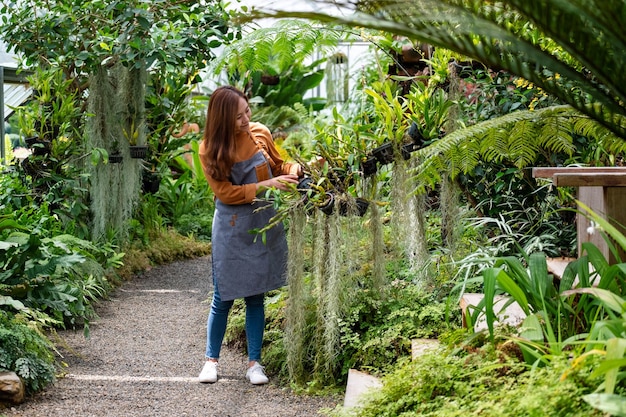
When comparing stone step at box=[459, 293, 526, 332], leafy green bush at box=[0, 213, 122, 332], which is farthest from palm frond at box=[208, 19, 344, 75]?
stone step at box=[459, 293, 526, 332]

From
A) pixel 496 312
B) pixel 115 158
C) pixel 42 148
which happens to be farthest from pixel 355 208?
pixel 115 158

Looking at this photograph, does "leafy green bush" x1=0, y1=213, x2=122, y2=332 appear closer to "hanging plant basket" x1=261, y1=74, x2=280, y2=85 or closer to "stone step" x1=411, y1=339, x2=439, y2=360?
"stone step" x1=411, y1=339, x2=439, y2=360

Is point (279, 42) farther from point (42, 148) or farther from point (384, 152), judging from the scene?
point (42, 148)

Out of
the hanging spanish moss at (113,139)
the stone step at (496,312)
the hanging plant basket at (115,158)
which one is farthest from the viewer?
the hanging plant basket at (115,158)

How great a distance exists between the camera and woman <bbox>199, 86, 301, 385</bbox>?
3.96 meters

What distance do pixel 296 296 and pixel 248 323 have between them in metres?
0.36

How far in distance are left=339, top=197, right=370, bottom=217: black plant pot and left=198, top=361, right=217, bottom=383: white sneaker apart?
3.35 ft

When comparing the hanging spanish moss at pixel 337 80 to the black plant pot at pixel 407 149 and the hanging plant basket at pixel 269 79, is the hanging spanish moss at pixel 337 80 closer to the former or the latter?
the hanging plant basket at pixel 269 79

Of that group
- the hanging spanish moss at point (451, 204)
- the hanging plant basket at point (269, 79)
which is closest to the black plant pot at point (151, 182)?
the hanging plant basket at point (269, 79)

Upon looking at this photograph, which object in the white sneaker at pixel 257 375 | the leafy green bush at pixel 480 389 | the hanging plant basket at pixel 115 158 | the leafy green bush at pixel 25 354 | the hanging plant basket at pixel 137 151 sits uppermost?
the hanging plant basket at pixel 137 151

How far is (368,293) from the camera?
13.7ft

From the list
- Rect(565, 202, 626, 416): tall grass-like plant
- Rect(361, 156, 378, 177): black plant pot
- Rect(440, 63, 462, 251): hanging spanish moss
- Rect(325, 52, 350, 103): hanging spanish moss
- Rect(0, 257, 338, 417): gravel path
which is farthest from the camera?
Rect(325, 52, 350, 103): hanging spanish moss

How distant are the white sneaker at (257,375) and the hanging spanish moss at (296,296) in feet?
0.51

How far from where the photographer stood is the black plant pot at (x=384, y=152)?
3.79m
